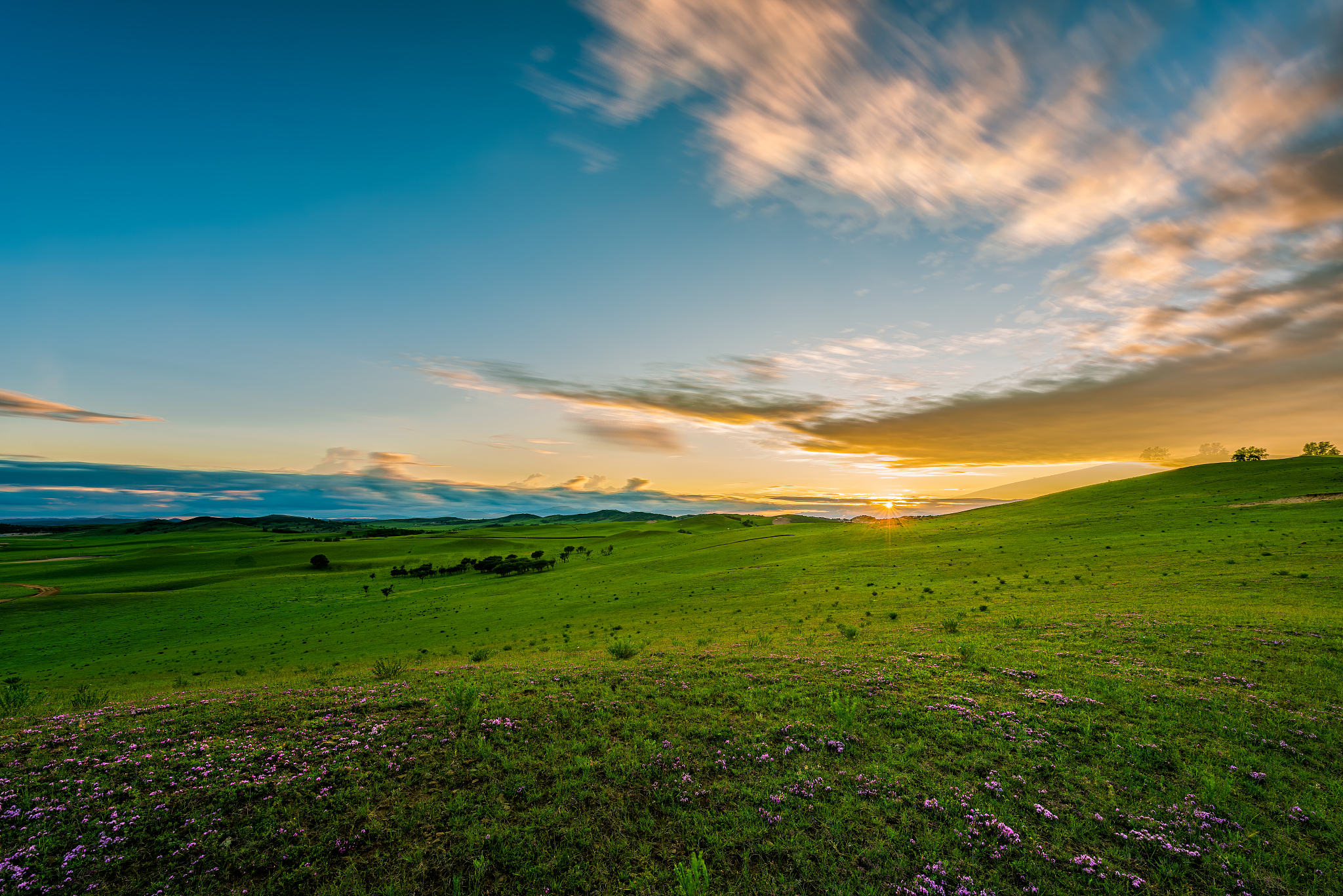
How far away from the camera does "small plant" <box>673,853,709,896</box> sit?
7011mm

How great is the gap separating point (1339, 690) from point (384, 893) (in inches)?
936

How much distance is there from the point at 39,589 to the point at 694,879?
12215 cm

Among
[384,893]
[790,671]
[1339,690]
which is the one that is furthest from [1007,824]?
[1339,690]

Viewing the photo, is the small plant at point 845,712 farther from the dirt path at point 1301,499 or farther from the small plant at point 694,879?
the dirt path at point 1301,499

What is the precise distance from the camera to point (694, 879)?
23.4 feet

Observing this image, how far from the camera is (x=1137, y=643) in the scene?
59.3 ft

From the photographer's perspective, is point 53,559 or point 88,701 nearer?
point 88,701

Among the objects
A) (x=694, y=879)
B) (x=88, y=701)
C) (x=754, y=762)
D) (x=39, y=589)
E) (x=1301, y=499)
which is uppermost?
(x=1301, y=499)

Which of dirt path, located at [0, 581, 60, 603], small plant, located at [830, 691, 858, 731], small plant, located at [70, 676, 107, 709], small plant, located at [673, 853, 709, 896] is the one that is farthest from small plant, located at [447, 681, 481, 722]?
dirt path, located at [0, 581, 60, 603]

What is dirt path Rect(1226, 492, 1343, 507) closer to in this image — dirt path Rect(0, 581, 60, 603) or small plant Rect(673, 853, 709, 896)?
small plant Rect(673, 853, 709, 896)

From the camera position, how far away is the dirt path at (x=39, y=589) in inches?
2549

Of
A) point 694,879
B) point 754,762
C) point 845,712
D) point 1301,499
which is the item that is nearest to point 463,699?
point 754,762

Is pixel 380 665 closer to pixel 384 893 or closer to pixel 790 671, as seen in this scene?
pixel 384 893

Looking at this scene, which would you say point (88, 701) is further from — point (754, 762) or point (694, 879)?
point (754, 762)
